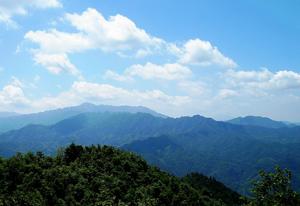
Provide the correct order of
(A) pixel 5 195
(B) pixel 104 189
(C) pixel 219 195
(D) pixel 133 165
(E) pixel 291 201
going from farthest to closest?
(C) pixel 219 195
(D) pixel 133 165
(B) pixel 104 189
(A) pixel 5 195
(E) pixel 291 201

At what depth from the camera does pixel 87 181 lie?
94.9 metres

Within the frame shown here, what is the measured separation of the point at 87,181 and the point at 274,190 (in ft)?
178

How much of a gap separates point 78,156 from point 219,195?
101 metres

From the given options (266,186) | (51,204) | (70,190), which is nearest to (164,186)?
(70,190)

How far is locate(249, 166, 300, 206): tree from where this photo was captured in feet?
159

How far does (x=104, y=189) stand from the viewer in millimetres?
92188

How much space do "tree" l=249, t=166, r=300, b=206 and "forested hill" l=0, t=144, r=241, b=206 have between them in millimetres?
29593

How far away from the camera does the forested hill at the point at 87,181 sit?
81.8 m

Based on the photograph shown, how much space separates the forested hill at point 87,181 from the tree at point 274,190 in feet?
97.1

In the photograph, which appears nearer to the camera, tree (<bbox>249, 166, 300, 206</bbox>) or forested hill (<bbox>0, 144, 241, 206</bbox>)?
tree (<bbox>249, 166, 300, 206</bbox>)

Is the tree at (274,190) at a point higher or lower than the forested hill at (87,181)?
higher

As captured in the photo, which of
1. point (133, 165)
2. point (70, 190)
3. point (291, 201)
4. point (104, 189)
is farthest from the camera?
point (133, 165)

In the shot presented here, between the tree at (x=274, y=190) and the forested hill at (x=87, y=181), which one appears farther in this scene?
the forested hill at (x=87, y=181)

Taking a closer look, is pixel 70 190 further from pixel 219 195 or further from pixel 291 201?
pixel 219 195
